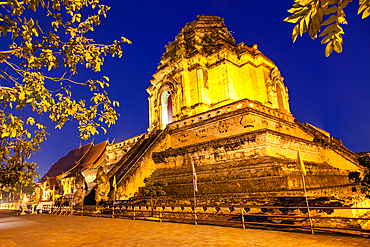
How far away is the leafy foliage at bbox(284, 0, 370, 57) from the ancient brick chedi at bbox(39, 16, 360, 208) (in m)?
6.25

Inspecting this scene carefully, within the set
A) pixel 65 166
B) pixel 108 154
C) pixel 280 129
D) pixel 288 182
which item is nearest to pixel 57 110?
pixel 288 182

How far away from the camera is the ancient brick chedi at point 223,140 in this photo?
1126 centimetres

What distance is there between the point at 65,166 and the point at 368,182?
43.6 metres

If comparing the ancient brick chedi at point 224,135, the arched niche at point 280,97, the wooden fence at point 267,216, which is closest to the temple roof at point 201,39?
the ancient brick chedi at point 224,135

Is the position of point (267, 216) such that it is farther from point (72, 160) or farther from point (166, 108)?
point (72, 160)

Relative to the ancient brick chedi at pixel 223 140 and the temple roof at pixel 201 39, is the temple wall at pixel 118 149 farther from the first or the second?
the temple roof at pixel 201 39

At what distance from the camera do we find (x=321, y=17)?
277cm

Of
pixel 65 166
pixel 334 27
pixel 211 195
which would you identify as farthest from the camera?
pixel 65 166

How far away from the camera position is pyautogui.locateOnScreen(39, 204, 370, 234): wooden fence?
6.76m

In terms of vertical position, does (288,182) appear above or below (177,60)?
below

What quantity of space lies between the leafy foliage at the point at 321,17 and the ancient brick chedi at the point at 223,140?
625cm

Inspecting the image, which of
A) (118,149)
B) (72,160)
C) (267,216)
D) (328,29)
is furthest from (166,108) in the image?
(72,160)

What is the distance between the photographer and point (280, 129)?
16641mm

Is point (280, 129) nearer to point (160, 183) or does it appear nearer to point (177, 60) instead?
point (160, 183)
